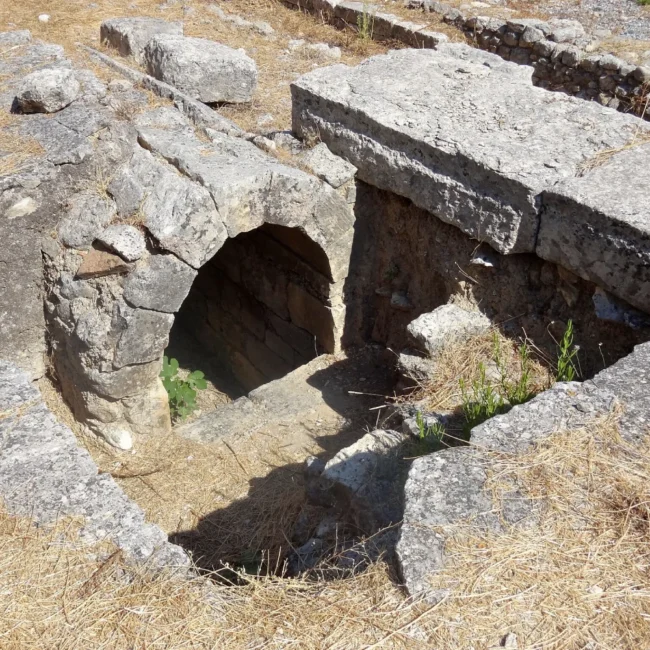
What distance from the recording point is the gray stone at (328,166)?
5.00 meters

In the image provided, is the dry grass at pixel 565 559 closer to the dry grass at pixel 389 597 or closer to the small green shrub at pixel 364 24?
the dry grass at pixel 389 597

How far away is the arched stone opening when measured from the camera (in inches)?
229

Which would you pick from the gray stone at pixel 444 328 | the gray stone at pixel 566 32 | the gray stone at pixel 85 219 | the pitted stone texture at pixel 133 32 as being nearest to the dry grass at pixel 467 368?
the gray stone at pixel 444 328

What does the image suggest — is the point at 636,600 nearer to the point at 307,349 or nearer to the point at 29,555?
the point at 29,555

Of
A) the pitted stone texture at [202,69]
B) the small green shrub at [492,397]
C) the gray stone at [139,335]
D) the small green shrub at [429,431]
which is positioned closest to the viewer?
the small green shrub at [429,431]

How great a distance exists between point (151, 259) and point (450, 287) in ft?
6.16

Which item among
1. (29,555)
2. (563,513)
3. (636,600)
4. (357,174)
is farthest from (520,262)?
(29,555)

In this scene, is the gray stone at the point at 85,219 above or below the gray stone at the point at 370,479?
above

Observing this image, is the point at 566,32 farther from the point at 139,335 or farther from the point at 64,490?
the point at 64,490

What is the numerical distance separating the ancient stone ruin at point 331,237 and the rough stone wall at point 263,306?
43 mm

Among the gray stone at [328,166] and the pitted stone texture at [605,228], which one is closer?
the pitted stone texture at [605,228]

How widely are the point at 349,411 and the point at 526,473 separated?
2797mm

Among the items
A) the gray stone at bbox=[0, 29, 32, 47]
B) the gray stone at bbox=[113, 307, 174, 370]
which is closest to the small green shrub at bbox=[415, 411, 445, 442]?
the gray stone at bbox=[113, 307, 174, 370]

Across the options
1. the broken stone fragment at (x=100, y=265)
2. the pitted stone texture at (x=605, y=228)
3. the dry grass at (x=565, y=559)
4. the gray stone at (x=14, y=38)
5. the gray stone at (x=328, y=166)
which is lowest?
the broken stone fragment at (x=100, y=265)
